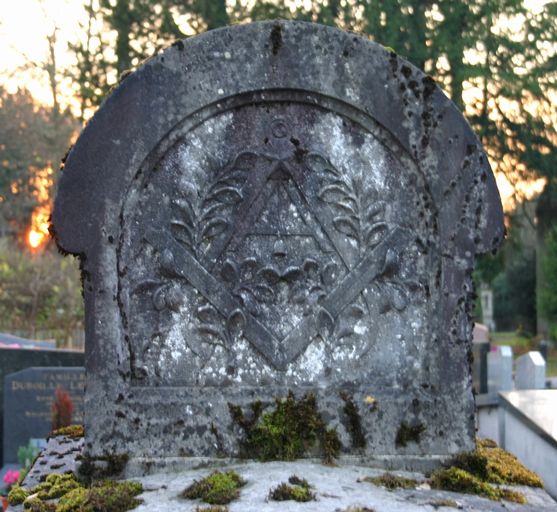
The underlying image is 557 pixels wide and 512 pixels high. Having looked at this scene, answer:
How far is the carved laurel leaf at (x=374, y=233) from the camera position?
3.95 m

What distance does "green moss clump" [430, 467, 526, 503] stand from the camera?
3473 mm

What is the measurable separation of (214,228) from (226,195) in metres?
0.17

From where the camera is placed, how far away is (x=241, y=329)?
390 cm

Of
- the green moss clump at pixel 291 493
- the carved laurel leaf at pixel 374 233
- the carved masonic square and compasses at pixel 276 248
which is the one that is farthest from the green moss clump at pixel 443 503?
the carved laurel leaf at pixel 374 233

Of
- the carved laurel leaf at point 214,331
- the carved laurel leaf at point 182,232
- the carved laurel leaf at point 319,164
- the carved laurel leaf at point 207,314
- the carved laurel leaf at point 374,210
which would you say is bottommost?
the carved laurel leaf at point 214,331

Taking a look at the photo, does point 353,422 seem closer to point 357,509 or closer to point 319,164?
point 357,509

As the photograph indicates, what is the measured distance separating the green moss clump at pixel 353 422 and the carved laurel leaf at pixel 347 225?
2.47 ft

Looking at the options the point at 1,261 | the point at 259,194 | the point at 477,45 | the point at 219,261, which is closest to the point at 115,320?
the point at 219,261

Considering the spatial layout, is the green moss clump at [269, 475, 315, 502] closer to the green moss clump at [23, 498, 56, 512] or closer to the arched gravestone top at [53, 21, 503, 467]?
the arched gravestone top at [53, 21, 503, 467]

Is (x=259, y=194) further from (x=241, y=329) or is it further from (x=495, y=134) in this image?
(x=495, y=134)

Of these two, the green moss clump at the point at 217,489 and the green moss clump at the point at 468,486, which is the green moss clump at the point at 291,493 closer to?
the green moss clump at the point at 217,489

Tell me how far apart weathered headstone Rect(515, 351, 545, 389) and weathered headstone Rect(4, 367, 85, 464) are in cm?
497

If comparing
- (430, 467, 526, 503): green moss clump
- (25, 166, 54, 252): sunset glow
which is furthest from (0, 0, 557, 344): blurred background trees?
(430, 467, 526, 503): green moss clump

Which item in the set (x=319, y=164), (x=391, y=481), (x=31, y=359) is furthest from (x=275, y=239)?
(x=31, y=359)
